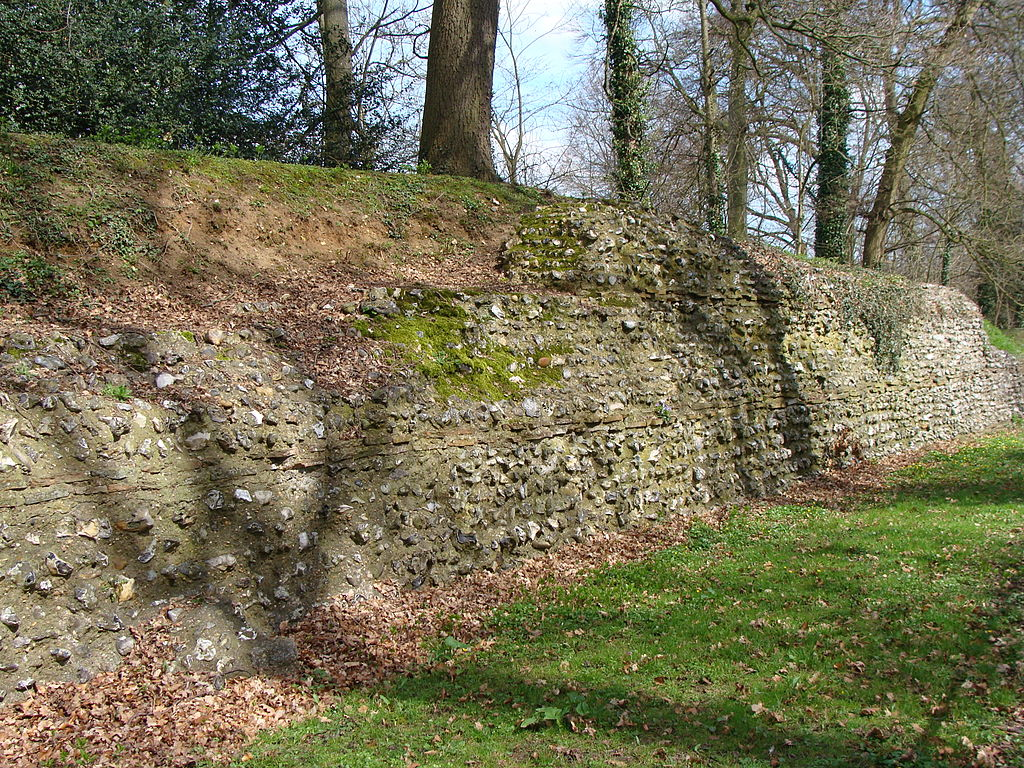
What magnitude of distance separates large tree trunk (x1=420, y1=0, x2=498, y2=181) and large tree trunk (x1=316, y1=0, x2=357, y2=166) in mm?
1590

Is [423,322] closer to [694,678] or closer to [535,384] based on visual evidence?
[535,384]

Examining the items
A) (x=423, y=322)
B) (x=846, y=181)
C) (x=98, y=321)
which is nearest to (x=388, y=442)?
(x=423, y=322)

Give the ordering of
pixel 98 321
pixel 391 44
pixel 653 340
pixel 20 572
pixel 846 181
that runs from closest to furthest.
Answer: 1. pixel 20 572
2. pixel 98 321
3. pixel 653 340
4. pixel 846 181
5. pixel 391 44

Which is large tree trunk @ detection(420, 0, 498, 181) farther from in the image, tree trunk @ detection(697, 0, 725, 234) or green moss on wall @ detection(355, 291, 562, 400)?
tree trunk @ detection(697, 0, 725, 234)

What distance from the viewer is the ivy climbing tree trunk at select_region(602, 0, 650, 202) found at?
14.3 metres

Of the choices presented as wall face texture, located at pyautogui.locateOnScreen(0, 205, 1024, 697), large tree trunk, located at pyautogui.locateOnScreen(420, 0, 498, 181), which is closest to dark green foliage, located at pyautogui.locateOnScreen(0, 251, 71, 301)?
wall face texture, located at pyautogui.locateOnScreen(0, 205, 1024, 697)

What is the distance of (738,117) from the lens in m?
17.6

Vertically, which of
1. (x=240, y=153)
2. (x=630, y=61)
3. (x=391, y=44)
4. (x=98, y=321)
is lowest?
(x=98, y=321)

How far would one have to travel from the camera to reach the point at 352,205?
10.5m

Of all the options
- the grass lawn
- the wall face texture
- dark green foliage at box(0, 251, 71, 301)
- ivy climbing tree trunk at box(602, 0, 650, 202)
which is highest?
ivy climbing tree trunk at box(602, 0, 650, 202)

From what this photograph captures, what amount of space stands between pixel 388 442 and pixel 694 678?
3423 mm

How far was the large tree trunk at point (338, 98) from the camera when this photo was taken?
42.7 feet

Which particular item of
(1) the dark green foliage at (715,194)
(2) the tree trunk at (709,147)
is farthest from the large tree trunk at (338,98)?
(1) the dark green foliage at (715,194)

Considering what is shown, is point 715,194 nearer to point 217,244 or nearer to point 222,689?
point 217,244
